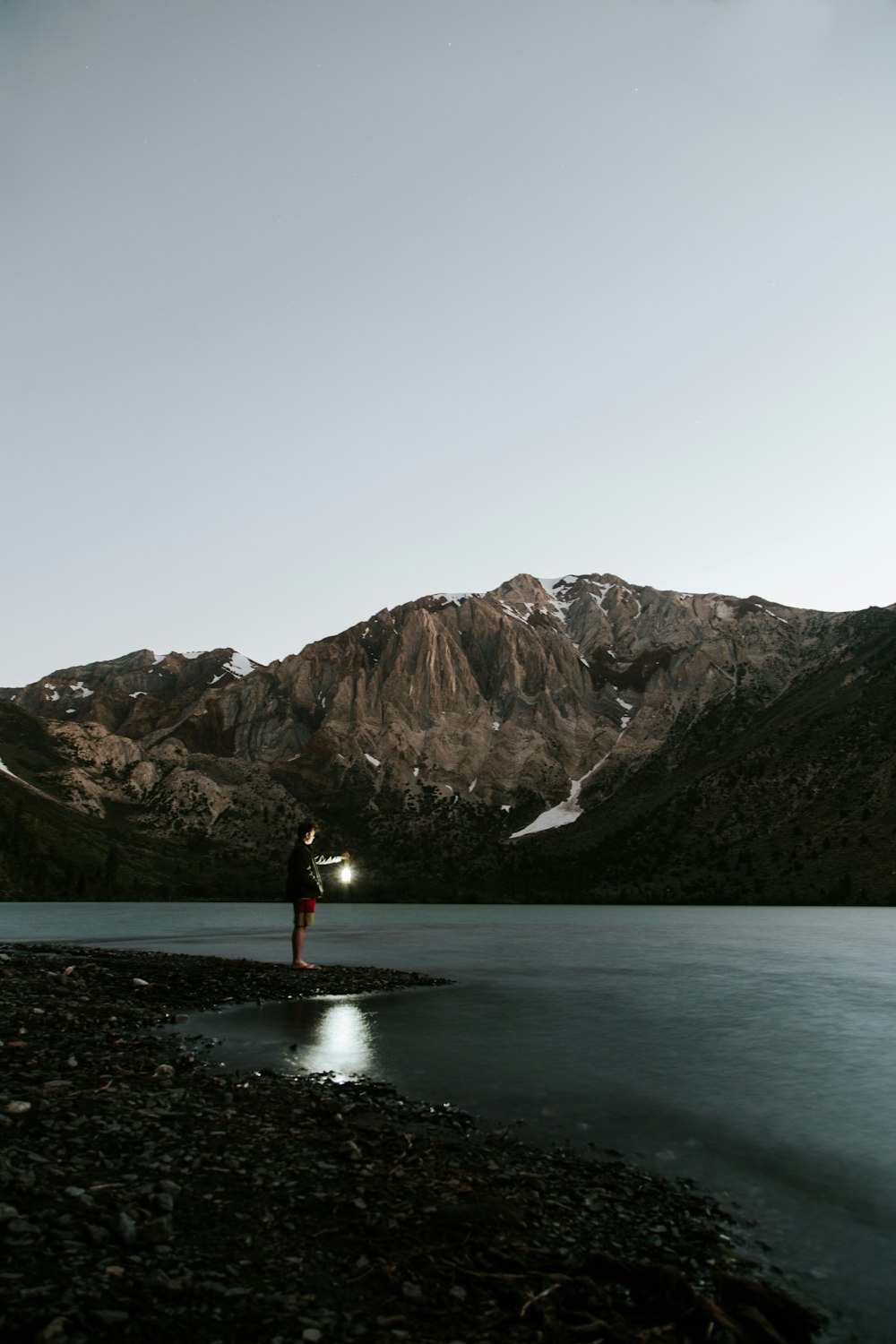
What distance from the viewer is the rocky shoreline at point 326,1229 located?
761 cm

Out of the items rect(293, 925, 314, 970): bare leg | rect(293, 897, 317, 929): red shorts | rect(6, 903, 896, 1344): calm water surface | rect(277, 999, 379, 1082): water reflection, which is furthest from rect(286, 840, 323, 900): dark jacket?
rect(6, 903, 896, 1344): calm water surface

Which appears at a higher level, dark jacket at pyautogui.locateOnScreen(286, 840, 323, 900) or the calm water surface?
dark jacket at pyautogui.locateOnScreen(286, 840, 323, 900)

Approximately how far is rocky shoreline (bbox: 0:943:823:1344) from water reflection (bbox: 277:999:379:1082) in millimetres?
2266

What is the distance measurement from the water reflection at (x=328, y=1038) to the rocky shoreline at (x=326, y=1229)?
2.27m

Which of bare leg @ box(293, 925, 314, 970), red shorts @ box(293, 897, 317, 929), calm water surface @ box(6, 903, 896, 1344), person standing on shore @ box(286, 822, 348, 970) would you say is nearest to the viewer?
calm water surface @ box(6, 903, 896, 1344)

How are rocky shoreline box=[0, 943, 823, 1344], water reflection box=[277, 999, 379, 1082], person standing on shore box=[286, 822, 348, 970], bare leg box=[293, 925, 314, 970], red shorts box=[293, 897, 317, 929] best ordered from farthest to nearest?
bare leg box=[293, 925, 314, 970] → red shorts box=[293, 897, 317, 929] → person standing on shore box=[286, 822, 348, 970] → water reflection box=[277, 999, 379, 1082] → rocky shoreline box=[0, 943, 823, 1344]

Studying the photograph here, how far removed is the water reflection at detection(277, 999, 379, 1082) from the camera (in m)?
18.4

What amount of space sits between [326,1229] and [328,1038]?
41.9ft

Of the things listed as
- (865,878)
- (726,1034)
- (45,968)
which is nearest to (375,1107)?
(726,1034)

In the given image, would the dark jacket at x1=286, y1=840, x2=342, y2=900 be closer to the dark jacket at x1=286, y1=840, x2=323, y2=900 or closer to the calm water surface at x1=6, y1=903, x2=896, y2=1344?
the dark jacket at x1=286, y1=840, x2=323, y2=900

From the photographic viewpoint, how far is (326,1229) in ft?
31.2

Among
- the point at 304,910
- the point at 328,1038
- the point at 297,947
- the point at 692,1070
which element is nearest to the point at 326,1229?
the point at 328,1038

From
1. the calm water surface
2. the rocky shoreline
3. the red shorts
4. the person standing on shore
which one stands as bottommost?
the calm water surface

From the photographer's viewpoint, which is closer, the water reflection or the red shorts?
the water reflection
